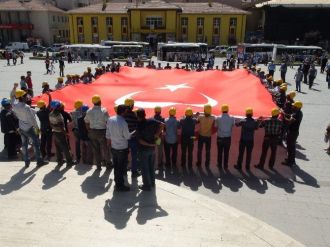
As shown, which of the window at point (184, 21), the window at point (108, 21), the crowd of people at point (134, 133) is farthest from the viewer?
the window at point (108, 21)

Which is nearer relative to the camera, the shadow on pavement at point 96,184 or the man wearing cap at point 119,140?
the man wearing cap at point 119,140

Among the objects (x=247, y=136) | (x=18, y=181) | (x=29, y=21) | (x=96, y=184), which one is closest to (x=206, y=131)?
(x=247, y=136)

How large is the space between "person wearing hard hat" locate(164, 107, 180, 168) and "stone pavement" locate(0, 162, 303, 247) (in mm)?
1478

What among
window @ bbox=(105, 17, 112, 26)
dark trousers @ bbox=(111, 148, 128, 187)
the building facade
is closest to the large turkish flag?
dark trousers @ bbox=(111, 148, 128, 187)

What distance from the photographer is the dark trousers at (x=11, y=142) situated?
8.63 metres

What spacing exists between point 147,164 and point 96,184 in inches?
44.7

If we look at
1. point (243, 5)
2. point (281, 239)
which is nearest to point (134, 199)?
point (281, 239)

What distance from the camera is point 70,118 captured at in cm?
845

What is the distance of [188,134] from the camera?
8.07m

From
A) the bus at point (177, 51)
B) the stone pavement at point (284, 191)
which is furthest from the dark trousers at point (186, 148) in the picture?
the bus at point (177, 51)

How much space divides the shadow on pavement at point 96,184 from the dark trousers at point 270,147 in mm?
3657

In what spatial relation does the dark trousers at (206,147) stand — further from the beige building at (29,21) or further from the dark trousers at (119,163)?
the beige building at (29,21)

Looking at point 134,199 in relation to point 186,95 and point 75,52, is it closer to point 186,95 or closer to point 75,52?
point 186,95

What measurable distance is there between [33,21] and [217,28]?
3198cm
